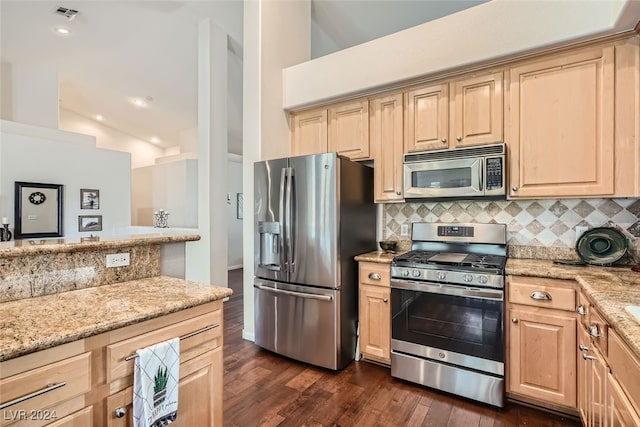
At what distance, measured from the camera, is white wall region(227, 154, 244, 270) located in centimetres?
716

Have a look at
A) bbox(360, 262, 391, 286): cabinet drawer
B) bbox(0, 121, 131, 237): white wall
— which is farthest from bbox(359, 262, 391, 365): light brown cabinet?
bbox(0, 121, 131, 237): white wall

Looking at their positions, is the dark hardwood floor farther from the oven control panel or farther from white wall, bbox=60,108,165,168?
white wall, bbox=60,108,165,168

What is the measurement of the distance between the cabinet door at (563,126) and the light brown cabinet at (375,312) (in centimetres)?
114

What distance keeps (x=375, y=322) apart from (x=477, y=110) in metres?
1.82

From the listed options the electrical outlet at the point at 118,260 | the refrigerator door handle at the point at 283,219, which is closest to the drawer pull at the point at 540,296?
the refrigerator door handle at the point at 283,219

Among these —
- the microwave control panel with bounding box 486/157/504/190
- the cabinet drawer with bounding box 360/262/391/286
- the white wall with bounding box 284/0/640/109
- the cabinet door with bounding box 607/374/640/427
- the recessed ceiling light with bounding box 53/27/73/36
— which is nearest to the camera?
the cabinet door with bounding box 607/374/640/427

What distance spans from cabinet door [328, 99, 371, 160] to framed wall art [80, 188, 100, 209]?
4.71m

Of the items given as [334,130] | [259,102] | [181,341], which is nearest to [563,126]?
[334,130]

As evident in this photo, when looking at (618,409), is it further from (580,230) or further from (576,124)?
(576,124)

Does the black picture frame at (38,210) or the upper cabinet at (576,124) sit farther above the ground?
the upper cabinet at (576,124)

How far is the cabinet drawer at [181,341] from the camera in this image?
111 cm

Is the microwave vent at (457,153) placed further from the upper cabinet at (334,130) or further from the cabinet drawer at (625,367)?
the cabinet drawer at (625,367)

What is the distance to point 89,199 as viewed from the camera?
5414 mm

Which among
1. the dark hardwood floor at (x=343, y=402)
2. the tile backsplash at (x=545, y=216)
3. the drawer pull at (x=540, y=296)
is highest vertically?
the tile backsplash at (x=545, y=216)
